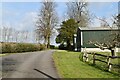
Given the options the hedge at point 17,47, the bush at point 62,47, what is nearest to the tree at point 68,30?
the bush at point 62,47

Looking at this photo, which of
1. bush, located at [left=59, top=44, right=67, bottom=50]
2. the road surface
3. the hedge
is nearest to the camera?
the road surface

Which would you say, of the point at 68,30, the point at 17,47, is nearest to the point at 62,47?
the point at 68,30

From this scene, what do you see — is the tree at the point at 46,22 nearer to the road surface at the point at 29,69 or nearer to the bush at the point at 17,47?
the bush at the point at 17,47

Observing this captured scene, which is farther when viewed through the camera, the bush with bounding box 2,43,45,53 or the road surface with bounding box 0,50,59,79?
the bush with bounding box 2,43,45,53

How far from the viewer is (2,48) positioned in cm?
4266

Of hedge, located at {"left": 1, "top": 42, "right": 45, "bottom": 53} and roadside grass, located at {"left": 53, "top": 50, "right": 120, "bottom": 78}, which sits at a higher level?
hedge, located at {"left": 1, "top": 42, "right": 45, "bottom": 53}

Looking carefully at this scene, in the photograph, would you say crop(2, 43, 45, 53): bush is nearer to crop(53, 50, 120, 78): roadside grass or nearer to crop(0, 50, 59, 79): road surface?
crop(0, 50, 59, 79): road surface

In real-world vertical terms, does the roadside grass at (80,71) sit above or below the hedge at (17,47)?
below

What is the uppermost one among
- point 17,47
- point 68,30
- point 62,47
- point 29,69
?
point 68,30

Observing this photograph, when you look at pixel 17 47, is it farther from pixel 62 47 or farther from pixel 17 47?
pixel 62 47

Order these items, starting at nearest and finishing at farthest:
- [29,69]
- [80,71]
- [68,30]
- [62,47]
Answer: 1. [80,71]
2. [29,69]
3. [68,30]
4. [62,47]

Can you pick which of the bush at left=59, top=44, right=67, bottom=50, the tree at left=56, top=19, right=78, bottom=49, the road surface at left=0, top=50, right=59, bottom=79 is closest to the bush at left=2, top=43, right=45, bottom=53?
the tree at left=56, top=19, right=78, bottom=49

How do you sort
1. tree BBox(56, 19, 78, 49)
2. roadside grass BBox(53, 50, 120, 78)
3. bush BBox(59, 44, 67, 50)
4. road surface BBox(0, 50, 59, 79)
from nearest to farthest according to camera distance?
1. roadside grass BBox(53, 50, 120, 78)
2. road surface BBox(0, 50, 59, 79)
3. tree BBox(56, 19, 78, 49)
4. bush BBox(59, 44, 67, 50)

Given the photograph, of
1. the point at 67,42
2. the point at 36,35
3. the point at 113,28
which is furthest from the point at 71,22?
the point at 113,28
